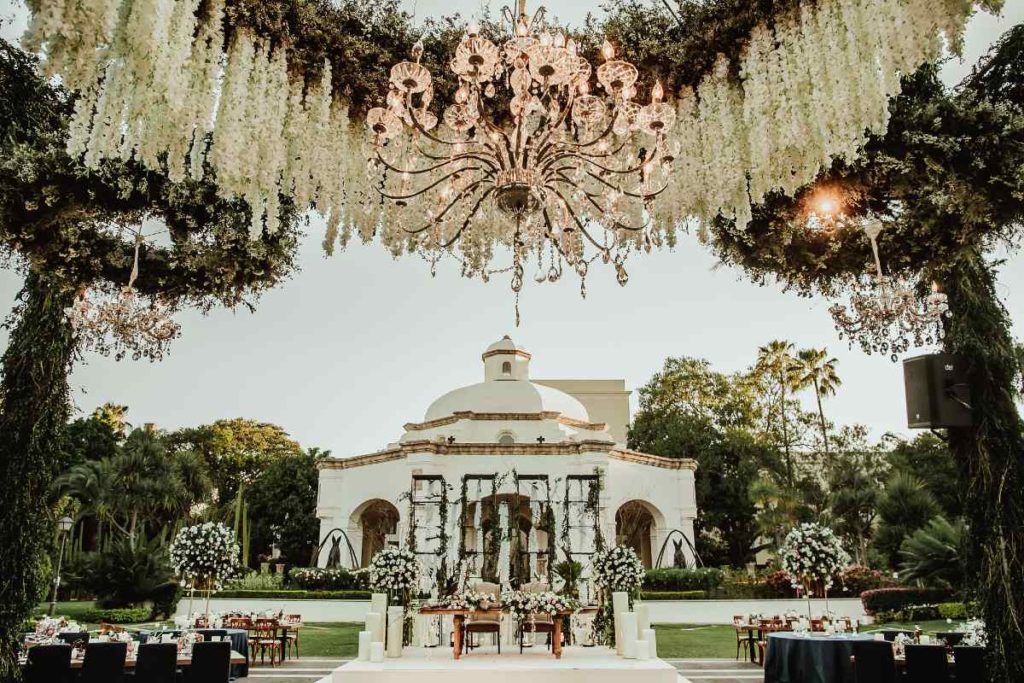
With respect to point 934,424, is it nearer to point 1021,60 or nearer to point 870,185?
point 870,185

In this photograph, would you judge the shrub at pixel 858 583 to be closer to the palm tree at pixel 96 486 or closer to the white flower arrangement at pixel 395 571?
the white flower arrangement at pixel 395 571

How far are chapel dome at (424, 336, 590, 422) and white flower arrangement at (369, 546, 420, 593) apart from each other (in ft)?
38.0

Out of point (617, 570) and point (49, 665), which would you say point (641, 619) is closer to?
point (617, 570)

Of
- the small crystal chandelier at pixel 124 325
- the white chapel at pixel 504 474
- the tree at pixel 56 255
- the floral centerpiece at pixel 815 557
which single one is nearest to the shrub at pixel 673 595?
the white chapel at pixel 504 474

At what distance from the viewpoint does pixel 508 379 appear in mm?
22578

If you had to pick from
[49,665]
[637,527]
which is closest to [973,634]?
[49,665]

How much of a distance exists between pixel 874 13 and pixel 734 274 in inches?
Result: 78.8

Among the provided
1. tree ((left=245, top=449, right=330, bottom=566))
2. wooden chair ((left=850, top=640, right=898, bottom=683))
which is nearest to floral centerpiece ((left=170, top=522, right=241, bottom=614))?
wooden chair ((left=850, top=640, right=898, bottom=683))

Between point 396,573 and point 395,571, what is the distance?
35 mm

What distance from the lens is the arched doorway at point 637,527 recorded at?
70.2 feet

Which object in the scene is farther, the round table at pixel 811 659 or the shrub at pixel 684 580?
the shrub at pixel 684 580

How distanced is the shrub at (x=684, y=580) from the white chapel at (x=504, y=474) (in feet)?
4.88

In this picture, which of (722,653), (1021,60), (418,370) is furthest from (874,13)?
(418,370)

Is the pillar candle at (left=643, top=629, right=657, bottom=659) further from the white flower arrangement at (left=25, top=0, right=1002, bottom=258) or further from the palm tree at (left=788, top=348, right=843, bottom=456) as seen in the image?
the palm tree at (left=788, top=348, right=843, bottom=456)
